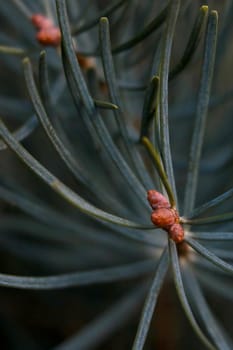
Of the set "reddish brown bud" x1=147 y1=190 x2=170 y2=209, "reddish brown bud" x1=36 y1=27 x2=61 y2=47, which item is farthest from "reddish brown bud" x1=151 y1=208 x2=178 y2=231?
"reddish brown bud" x1=36 y1=27 x2=61 y2=47

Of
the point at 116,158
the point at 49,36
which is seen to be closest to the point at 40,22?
the point at 49,36

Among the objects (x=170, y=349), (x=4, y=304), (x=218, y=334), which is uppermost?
(x=4, y=304)

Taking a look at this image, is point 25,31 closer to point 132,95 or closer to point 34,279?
point 132,95

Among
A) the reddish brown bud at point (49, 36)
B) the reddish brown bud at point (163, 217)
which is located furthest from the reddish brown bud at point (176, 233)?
the reddish brown bud at point (49, 36)

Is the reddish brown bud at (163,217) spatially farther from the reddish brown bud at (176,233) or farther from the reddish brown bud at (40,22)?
the reddish brown bud at (40,22)

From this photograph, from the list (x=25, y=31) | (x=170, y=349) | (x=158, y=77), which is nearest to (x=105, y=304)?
(x=170, y=349)
